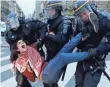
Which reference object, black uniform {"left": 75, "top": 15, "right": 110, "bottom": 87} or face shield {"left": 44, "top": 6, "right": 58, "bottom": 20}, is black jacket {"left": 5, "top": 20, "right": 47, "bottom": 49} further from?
black uniform {"left": 75, "top": 15, "right": 110, "bottom": 87}

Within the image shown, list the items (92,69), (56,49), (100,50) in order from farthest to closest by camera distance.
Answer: (56,49) → (92,69) → (100,50)

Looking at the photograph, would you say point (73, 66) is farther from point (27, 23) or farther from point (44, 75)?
point (44, 75)

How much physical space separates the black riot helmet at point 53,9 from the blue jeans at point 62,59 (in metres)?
0.64

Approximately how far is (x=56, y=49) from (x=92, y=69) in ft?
2.71

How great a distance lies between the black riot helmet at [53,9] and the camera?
398 cm

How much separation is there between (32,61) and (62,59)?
31.2 inches

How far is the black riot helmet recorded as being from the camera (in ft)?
13.1

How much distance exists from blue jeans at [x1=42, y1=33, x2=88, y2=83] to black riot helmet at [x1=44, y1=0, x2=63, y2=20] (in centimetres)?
64

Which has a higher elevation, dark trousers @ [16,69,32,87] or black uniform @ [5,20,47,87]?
black uniform @ [5,20,47,87]

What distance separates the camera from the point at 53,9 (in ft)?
13.1

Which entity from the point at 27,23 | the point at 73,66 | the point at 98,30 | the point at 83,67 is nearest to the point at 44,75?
the point at 83,67

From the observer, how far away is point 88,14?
333 centimetres

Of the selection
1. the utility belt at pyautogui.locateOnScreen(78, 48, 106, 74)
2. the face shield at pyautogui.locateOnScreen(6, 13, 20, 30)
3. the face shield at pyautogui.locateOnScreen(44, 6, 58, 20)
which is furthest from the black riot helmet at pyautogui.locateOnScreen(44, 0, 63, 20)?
the utility belt at pyautogui.locateOnScreen(78, 48, 106, 74)

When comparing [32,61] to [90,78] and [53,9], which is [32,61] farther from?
[90,78]
